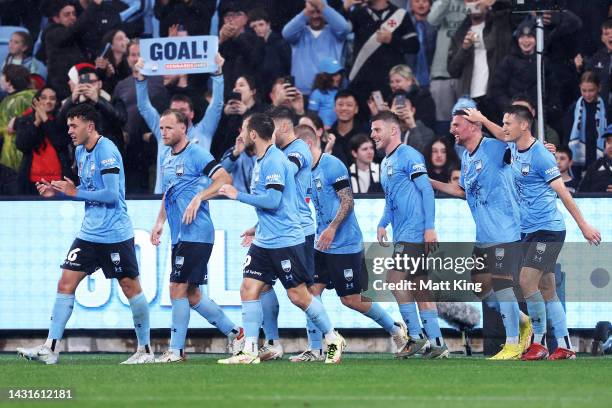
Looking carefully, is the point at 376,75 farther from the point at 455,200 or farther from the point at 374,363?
the point at 374,363

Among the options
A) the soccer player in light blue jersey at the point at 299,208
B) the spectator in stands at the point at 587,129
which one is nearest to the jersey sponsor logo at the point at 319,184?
the soccer player in light blue jersey at the point at 299,208

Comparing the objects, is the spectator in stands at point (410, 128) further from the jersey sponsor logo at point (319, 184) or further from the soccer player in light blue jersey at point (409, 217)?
the jersey sponsor logo at point (319, 184)

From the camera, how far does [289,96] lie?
58.7ft

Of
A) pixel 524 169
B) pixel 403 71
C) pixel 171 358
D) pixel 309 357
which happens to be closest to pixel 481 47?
pixel 403 71

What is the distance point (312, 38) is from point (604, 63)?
3992 mm

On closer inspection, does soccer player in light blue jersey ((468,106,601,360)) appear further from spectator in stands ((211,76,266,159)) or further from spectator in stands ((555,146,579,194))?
spectator in stands ((211,76,266,159))

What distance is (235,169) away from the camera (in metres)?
17.4

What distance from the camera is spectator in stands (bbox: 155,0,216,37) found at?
20.0m

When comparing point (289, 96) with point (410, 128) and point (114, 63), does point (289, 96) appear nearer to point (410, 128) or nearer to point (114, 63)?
point (410, 128)

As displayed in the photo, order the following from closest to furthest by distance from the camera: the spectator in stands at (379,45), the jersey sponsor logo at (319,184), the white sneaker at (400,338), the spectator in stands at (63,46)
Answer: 1. the jersey sponsor logo at (319,184)
2. the white sneaker at (400,338)
3. the spectator in stands at (379,45)
4. the spectator in stands at (63,46)

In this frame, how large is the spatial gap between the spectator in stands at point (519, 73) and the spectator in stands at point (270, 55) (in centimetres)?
311

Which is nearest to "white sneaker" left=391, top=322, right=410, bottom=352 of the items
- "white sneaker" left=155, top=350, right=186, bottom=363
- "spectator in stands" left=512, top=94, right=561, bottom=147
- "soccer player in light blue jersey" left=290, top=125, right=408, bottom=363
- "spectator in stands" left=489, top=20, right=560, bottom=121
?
"soccer player in light blue jersey" left=290, top=125, right=408, bottom=363

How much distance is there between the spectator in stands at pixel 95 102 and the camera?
1744cm

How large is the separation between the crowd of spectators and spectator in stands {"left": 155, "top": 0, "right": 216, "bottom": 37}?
23 mm
